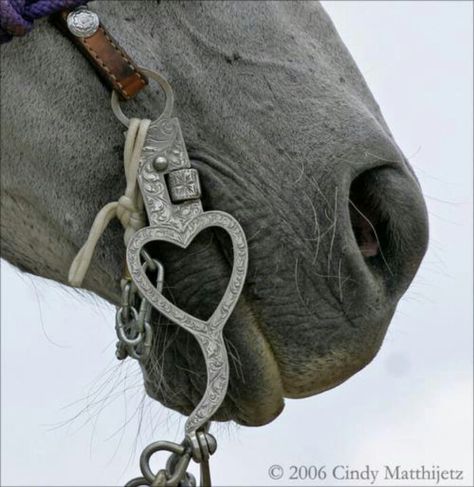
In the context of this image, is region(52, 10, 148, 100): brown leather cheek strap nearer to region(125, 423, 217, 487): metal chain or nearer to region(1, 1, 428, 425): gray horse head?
region(1, 1, 428, 425): gray horse head

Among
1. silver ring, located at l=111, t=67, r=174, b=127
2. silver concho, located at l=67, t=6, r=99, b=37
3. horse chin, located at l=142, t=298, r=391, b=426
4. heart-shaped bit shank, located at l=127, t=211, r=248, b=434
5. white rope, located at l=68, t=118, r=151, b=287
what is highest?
silver concho, located at l=67, t=6, r=99, b=37

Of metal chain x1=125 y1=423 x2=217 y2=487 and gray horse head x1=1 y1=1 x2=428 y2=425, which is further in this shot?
gray horse head x1=1 y1=1 x2=428 y2=425

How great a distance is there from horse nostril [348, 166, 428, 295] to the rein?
0.83ft

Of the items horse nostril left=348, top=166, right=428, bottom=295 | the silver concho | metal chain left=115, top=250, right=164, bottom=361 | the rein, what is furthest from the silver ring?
horse nostril left=348, top=166, right=428, bottom=295

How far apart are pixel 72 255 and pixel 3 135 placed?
0.89 feet

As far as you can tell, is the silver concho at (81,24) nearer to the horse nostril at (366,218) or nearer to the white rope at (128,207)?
the white rope at (128,207)

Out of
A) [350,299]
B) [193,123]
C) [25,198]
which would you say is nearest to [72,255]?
[25,198]

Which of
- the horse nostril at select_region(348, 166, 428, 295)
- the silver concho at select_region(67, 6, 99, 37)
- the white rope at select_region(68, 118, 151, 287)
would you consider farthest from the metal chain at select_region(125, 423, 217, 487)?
the silver concho at select_region(67, 6, 99, 37)

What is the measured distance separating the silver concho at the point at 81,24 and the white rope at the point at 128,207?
19 centimetres

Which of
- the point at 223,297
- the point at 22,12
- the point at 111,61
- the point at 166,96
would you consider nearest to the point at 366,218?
the point at 223,297

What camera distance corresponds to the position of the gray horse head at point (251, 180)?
239 centimetres

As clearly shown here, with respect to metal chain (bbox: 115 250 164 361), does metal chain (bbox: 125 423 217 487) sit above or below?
below

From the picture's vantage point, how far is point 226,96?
7.95ft

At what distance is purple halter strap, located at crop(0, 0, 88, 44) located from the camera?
A: 235cm
